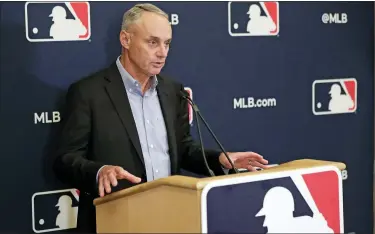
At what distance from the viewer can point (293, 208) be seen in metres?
1.77

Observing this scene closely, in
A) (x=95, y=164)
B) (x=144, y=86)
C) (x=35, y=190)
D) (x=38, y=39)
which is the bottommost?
(x=35, y=190)

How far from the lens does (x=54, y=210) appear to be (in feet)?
8.82

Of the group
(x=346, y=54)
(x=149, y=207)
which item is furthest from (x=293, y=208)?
(x=346, y=54)

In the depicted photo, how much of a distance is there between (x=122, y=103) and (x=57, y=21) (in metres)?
0.46

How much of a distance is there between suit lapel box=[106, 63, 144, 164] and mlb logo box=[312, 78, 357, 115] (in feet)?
3.82

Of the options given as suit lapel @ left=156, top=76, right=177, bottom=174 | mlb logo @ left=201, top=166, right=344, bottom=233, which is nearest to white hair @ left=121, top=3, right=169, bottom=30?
suit lapel @ left=156, top=76, right=177, bottom=174

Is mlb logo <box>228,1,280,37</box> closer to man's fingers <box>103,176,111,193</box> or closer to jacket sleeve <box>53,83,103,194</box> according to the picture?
jacket sleeve <box>53,83,103,194</box>

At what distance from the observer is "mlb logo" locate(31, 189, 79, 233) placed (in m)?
2.66

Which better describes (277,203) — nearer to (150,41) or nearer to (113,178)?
(113,178)

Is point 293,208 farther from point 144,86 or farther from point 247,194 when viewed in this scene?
point 144,86

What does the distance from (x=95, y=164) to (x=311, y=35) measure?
153cm

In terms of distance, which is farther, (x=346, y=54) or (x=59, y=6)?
(x=346, y=54)

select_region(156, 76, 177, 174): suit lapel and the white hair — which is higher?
the white hair

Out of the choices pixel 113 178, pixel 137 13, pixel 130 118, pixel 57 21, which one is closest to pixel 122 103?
pixel 130 118
